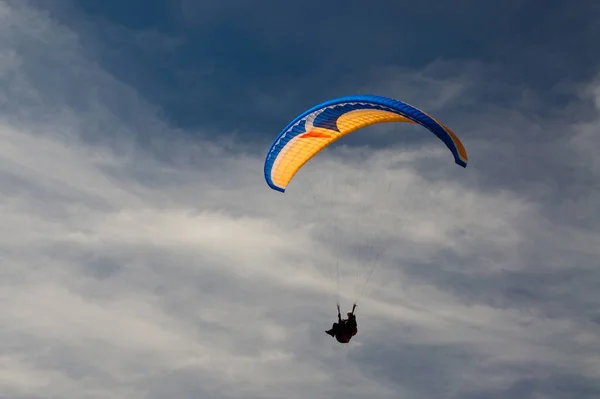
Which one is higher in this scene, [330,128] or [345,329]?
[330,128]

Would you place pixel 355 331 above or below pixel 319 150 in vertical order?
below

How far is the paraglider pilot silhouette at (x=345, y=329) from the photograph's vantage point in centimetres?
4616

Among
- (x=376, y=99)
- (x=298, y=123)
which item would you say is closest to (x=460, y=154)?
(x=376, y=99)

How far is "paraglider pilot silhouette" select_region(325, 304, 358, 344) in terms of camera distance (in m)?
46.2

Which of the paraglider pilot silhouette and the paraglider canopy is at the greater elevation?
the paraglider canopy

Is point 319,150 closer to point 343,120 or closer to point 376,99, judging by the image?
point 343,120

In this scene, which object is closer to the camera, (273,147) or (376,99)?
(376,99)

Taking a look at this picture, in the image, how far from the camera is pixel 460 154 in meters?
45.7

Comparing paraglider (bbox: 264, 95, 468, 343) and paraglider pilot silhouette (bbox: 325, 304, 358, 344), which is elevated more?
paraglider (bbox: 264, 95, 468, 343)

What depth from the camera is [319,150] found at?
1895 inches

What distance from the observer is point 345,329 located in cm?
4616

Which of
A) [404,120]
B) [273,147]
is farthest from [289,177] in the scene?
[404,120]

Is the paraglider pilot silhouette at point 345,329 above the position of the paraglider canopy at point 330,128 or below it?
below

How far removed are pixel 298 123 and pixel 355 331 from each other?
11012mm
